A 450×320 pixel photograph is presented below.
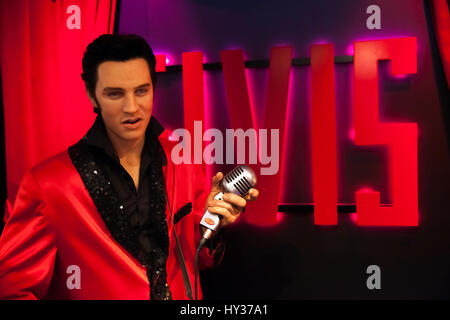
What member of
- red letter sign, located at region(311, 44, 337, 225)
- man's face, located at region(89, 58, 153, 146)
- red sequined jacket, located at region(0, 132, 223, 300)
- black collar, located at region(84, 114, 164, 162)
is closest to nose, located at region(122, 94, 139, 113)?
man's face, located at region(89, 58, 153, 146)

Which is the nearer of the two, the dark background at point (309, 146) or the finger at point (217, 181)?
the finger at point (217, 181)

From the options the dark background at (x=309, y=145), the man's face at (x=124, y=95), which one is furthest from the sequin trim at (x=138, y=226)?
the dark background at (x=309, y=145)

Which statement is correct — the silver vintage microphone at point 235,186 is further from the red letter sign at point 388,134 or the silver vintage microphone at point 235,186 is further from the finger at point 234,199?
the red letter sign at point 388,134

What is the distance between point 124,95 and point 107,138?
0.19 metres

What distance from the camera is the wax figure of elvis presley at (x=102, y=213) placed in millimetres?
1216

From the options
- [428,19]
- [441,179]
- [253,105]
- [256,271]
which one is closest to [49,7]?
[253,105]

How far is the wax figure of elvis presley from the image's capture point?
1.22m

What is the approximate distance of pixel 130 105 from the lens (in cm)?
124

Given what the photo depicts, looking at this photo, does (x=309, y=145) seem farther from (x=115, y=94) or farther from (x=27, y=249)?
(x=27, y=249)

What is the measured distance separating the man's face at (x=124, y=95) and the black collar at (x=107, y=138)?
0.05 metres

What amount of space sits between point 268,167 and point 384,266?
850 mm

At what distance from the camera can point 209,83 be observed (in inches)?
78.0

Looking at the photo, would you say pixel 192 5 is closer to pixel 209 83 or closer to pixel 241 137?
pixel 209 83

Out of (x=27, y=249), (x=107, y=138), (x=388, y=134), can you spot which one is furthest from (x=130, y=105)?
(x=388, y=134)
